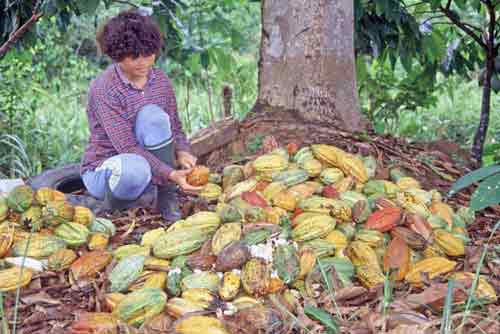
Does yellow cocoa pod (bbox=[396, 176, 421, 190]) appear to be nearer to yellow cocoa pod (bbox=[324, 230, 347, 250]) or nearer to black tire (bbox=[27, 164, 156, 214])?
yellow cocoa pod (bbox=[324, 230, 347, 250])

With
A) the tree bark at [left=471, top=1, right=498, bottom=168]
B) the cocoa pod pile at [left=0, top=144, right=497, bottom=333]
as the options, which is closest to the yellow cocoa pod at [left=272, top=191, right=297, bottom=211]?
the cocoa pod pile at [left=0, top=144, right=497, bottom=333]

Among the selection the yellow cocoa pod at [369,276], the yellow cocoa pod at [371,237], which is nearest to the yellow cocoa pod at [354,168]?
the yellow cocoa pod at [371,237]

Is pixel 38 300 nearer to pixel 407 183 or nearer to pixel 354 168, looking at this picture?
pixel 354 168

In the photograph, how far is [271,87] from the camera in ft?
12.0

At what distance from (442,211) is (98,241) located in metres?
1.39

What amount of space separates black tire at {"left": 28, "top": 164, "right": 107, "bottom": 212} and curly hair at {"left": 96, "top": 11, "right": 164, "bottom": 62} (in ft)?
2.59


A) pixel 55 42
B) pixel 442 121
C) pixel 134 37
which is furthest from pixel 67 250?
pixel 55 42

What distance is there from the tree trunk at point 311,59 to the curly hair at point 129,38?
0.80 meters

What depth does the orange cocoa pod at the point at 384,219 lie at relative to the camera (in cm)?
260

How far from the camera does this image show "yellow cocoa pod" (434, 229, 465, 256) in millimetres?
2602

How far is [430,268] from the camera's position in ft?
7.97

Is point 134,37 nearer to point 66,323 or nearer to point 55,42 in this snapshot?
point 66,323

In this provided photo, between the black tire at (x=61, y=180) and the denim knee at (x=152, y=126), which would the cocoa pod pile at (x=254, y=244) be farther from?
the black tire at (x=61, y=180)

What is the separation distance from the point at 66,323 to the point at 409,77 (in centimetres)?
333
